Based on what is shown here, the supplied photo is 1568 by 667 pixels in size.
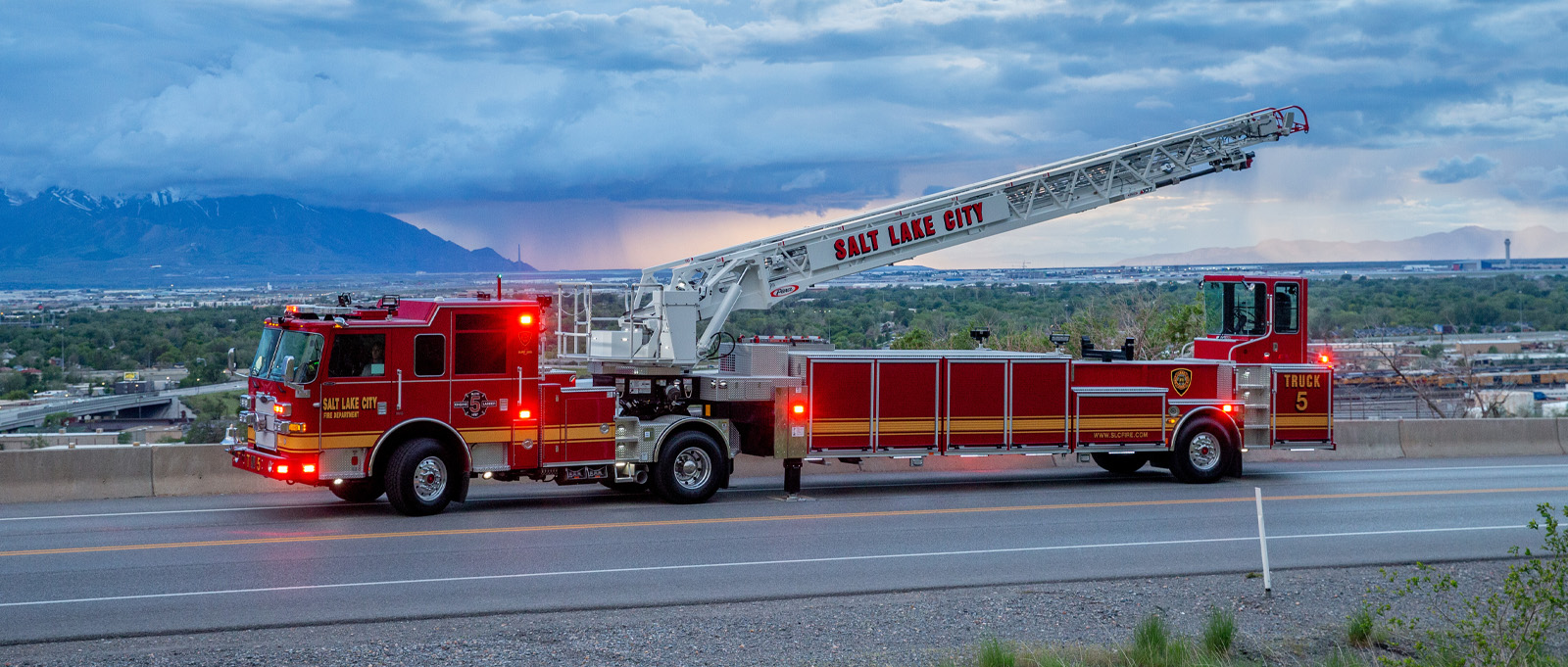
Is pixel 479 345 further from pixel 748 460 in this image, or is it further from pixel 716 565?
pixel 748 460

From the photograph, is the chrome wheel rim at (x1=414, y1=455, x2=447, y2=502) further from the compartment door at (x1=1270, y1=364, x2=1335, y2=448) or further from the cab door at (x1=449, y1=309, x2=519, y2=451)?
the compartment door at (x1=1270, y1=364, x2=1335, y2=448)

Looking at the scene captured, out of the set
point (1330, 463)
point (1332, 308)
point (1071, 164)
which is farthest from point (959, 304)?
point (1071, 164)

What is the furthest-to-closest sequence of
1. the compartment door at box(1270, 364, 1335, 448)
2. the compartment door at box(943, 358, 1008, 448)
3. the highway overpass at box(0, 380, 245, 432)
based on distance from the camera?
the highway overpass at box(0, 380, 245, 432) → the compartment door at box(1270, 364, 1335, 448) → the compartment door at box(943, 358, 1008, 448)

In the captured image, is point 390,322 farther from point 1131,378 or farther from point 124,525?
point 1131,378

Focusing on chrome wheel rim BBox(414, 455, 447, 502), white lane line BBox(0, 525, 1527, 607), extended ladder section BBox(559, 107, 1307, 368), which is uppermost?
extended ladder section BBox(559, 107, 1307, 368)

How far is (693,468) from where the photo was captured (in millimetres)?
15953

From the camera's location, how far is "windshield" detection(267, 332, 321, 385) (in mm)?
13828

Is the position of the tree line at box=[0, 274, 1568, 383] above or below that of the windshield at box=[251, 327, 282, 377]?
above

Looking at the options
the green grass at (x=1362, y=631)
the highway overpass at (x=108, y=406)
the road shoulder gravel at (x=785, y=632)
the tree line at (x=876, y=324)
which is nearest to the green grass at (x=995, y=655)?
the road shoulder gravel at (x=785, y=632)

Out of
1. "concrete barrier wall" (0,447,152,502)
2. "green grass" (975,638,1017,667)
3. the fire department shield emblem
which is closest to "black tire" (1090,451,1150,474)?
the fire department shield emblem

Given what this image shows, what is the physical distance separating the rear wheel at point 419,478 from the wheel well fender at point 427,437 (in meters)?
0.10

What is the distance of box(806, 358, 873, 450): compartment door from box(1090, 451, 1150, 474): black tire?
467 cm

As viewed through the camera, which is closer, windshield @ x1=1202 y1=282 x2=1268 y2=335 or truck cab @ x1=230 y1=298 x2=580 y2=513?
truck cab @ x1=230 y1=298 x2=580 y2=513

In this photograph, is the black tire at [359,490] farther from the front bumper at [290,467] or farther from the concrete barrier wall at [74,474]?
the concrete barrier wall at [74,474]
